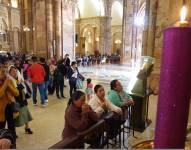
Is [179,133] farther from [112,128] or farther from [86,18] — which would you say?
[86,18]

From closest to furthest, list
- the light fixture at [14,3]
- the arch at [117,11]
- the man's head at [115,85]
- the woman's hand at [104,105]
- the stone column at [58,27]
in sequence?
the woman's hand at [104,105], the man's head at [115,85], the stone column at [58,27], the arch at [117,11], the light fixture at [14,3]

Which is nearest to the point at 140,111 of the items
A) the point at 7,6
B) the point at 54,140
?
the point at 54,140

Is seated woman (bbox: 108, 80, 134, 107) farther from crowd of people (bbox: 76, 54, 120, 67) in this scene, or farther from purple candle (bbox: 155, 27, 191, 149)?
crowd of people (bbox: 76, 54, 120, 67)

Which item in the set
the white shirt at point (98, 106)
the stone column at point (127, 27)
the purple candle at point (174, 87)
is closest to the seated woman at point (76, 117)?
the white shirt at point (98, 106)

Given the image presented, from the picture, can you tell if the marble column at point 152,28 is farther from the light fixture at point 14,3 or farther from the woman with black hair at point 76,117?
the light fixture at point 14,3

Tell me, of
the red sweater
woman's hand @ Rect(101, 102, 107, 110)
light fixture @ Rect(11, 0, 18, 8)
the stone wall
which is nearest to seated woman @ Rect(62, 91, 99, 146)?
woman's hand @ Rect(101, 102, 107, 110)

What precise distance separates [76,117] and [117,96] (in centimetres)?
173

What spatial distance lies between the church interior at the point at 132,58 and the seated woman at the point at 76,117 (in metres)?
0.25

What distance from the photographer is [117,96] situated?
4578mm

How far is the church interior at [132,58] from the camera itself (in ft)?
2.31

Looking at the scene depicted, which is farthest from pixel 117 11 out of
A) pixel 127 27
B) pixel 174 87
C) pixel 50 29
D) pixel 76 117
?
pixel 174 87

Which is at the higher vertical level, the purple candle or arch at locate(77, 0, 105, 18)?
arch at locate(77, 0, 105, 18)

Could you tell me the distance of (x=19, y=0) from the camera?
29.8m

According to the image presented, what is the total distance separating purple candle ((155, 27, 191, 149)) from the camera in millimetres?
681
